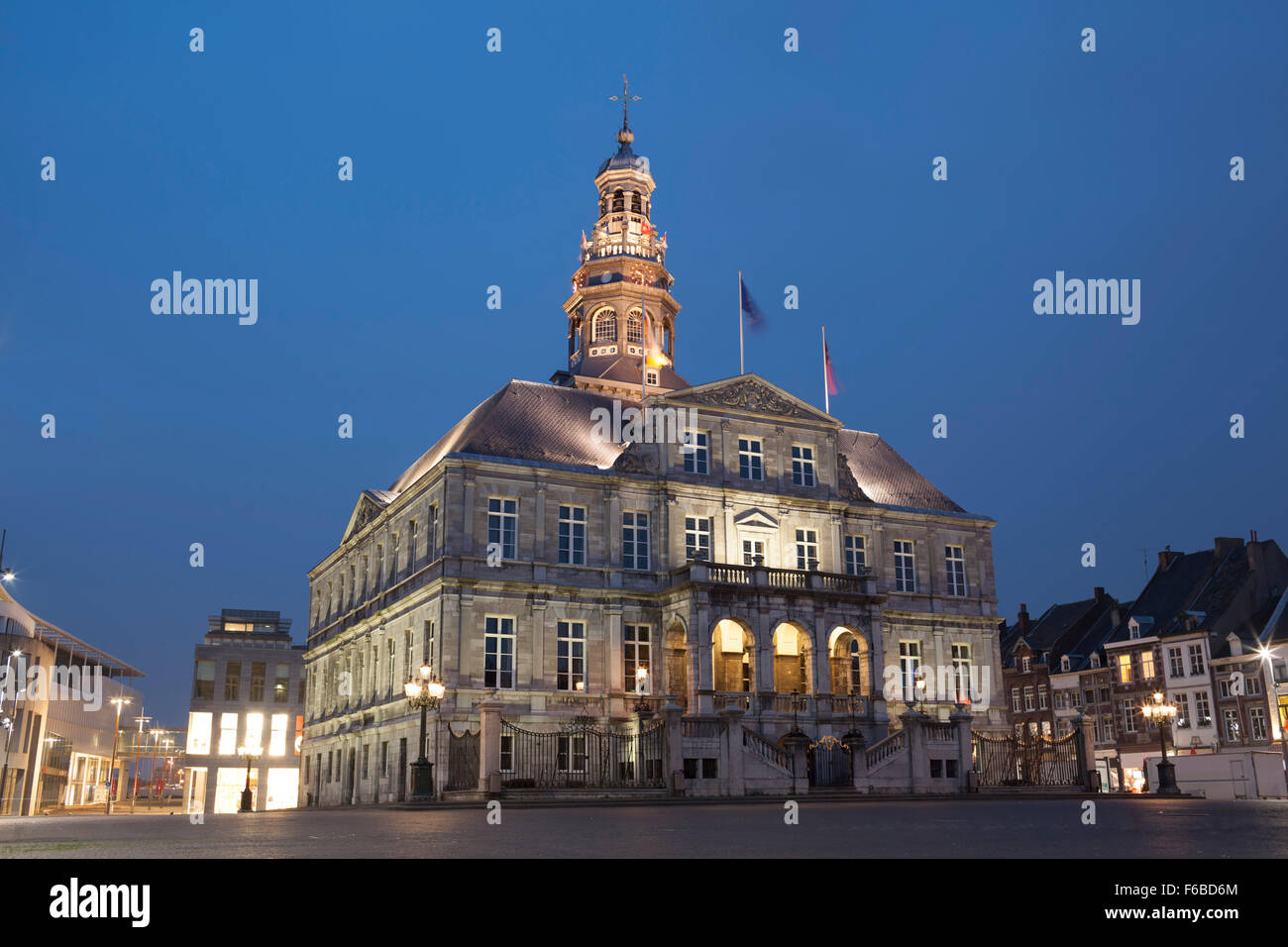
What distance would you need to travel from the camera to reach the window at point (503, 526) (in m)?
45.1

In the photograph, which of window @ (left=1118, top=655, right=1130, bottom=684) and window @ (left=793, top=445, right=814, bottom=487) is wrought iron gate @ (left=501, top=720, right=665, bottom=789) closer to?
window @ (left=793, top=445, right=814, bottom=487)

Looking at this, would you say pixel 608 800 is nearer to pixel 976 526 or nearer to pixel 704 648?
pixel 704 648

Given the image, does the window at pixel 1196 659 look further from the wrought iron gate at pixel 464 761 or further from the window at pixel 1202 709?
the wrought iron gate at pixel 464 761

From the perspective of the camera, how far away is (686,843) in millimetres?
12148

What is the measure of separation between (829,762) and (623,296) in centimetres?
3006

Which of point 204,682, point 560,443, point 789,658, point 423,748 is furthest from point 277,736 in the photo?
point 423,748

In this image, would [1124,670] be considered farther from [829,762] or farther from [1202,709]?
[829,762]

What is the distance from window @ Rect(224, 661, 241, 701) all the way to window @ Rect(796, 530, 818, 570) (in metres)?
62.6

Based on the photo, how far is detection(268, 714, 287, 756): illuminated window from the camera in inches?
3730

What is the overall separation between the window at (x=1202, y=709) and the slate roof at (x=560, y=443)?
2062 cm

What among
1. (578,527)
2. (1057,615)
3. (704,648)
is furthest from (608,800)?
(1057,615)

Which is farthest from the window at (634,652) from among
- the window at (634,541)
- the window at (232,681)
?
the window at (232,681)
